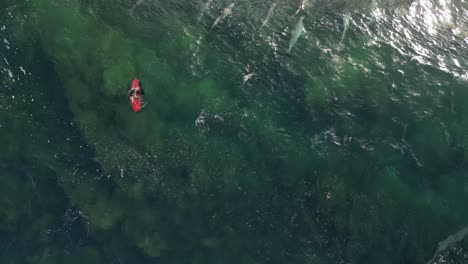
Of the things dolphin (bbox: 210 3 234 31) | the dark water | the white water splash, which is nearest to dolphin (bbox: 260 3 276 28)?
the dark water

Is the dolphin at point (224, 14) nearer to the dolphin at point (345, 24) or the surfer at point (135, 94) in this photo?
the surfer at point (135, 94)

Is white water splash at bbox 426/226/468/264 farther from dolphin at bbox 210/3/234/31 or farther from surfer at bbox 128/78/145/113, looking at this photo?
surfer at bbox 128/78/145/113

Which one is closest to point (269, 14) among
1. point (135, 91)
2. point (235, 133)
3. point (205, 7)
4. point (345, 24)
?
point (205, 7)

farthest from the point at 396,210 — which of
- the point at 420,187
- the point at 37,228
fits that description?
the point at 37,228

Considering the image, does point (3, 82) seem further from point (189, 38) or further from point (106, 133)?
point (189, 38)

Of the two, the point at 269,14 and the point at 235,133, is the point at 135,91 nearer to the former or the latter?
the point at 235,133

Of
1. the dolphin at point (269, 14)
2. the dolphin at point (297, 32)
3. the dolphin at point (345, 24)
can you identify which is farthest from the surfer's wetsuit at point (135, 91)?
the dolphin at point (345, 24)
